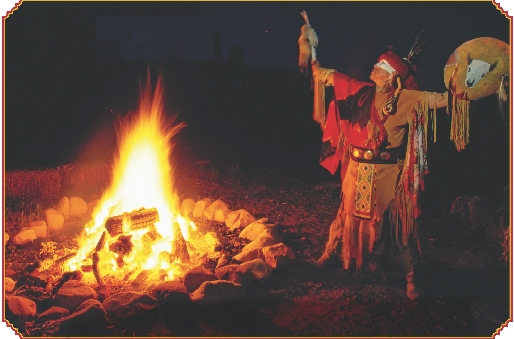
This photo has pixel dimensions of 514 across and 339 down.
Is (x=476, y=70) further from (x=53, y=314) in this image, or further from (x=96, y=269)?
(x=53, y=314)

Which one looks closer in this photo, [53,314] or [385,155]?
[53,314]

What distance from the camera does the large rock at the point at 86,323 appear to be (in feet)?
14.5

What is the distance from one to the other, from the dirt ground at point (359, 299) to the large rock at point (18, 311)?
880 mm

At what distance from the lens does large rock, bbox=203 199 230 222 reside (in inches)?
292

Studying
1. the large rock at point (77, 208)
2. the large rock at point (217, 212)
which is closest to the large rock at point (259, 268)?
the large rock at point (217, 212)

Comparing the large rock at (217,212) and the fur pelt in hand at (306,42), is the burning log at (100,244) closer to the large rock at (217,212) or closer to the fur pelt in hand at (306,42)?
the large rock at (217,212)

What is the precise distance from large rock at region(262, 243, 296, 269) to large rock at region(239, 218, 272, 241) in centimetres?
71

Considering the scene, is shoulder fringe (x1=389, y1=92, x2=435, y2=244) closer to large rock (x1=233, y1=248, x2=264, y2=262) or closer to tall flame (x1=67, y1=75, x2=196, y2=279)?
large rock (x1=233, y1=248, x2=264, y2=262)

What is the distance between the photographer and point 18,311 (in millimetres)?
4617

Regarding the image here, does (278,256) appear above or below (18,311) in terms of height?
above

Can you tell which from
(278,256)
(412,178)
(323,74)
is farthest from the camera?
(278,256)

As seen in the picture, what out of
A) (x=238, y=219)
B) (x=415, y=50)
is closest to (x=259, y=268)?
(x=238, y=219)

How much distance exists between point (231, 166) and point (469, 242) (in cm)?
520

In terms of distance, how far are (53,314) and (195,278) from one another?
4.82 ft
